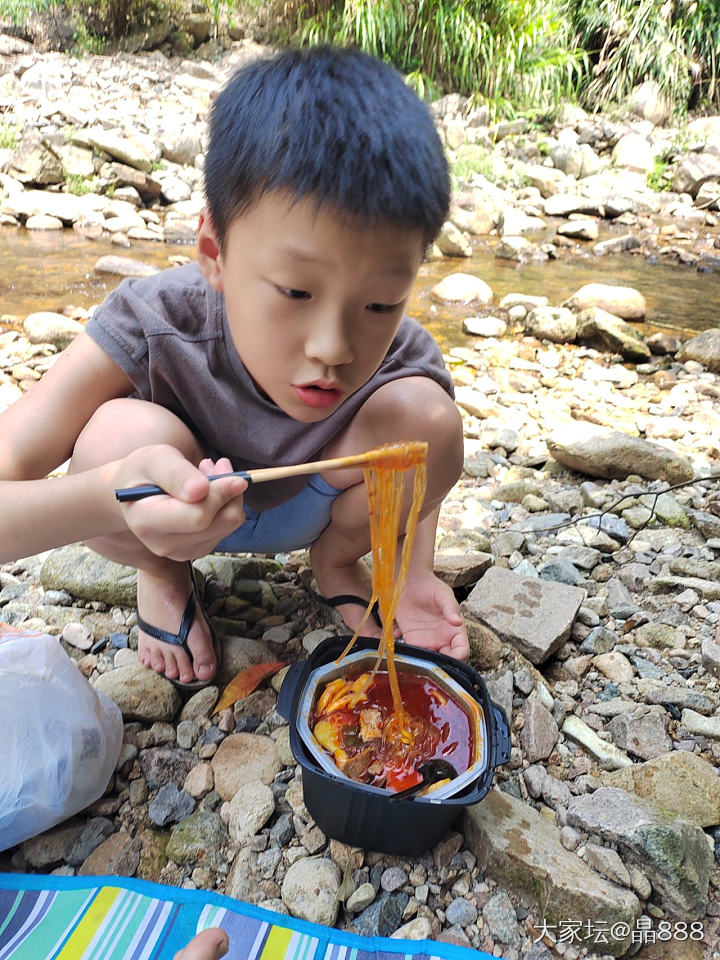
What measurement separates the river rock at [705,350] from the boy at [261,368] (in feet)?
11.2

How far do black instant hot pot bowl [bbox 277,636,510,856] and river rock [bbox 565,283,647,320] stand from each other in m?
4.73

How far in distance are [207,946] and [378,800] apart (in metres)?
0.37

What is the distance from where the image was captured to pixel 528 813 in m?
1.50

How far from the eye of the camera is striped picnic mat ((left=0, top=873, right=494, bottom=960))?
1296mm

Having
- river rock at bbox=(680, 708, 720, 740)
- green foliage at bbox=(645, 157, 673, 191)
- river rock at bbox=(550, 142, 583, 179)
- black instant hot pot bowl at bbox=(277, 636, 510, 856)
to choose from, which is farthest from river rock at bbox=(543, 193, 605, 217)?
black instant hot pot bowl at bbox=(277, 636, 510, 856)

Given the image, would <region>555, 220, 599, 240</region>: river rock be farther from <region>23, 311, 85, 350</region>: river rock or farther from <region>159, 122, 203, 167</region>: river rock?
<region>23, 311, 85, 350</region>: river rock

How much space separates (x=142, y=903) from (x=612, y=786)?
102 cm

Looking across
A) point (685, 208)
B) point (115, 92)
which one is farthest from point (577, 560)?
point (115, 92)

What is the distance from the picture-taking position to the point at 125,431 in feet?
5.07

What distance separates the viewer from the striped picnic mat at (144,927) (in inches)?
51.0

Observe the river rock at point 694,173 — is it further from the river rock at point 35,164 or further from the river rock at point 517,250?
the river rock at point 35,164

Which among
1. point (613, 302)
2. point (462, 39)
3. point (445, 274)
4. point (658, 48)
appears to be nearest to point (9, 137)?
point (445, 274)

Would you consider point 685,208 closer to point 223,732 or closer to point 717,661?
point 717,661

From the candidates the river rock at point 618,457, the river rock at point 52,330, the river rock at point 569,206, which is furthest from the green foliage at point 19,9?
the river rock at point 618,457
